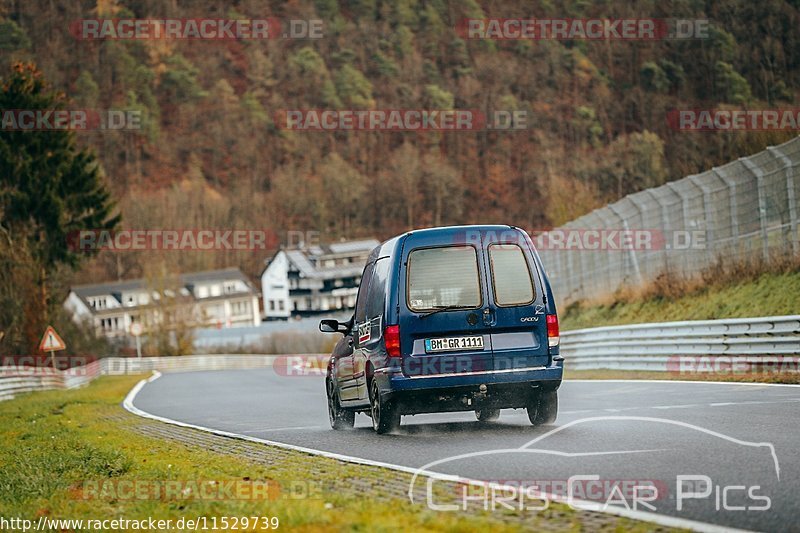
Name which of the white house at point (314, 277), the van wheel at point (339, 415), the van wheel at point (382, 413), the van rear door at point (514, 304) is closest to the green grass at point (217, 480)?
the van wheel at point (382, 413)

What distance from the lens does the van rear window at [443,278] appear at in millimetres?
12242

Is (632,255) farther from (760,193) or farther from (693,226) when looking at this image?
(760,193)

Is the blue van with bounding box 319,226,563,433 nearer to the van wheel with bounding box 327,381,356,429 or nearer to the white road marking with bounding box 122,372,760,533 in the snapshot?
the white road marking with bounding box 122,372,760,533

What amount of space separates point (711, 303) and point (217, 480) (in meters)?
18.4

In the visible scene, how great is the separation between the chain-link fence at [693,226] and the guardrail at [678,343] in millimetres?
2813

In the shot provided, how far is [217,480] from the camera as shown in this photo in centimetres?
930

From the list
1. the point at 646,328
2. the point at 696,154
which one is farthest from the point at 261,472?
the point at 696,154

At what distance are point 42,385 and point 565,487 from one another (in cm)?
3585

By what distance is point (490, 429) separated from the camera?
503 inches

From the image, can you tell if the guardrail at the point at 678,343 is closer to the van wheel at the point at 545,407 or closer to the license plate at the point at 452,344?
the van wheel at the point at 545,407

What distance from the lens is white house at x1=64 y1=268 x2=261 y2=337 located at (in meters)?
96.6

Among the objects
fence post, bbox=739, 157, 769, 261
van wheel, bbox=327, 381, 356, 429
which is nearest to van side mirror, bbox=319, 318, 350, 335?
van wheel, bbox=327, 381, 356, 429

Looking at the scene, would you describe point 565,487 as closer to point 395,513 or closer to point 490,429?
point 395,513

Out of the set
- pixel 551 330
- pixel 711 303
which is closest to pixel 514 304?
pixel 551 330
